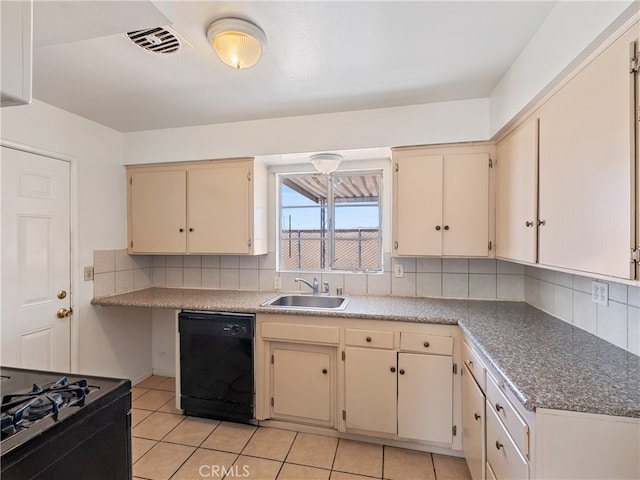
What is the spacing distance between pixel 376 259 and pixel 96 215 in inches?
94.8

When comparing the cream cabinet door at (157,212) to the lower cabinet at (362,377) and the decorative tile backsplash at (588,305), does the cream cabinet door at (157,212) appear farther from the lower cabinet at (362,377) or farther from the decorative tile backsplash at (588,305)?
the decorative tile backsplash at (588,305)

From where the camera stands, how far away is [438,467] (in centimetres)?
183

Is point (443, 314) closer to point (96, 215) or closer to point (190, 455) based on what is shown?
point (190, 455)

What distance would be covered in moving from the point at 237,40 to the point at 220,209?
1462 millimetres

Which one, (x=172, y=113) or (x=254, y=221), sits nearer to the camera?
(x=172, y=113)

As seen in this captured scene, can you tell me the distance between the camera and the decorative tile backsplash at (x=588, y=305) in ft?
4.25

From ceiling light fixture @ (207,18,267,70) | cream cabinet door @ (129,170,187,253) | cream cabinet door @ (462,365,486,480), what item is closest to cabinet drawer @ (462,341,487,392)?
cream cabinet door @ (462,365,486,480)

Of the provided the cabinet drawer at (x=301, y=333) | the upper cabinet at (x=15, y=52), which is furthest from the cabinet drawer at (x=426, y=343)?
the upper cabinet at (x=15, y=52)

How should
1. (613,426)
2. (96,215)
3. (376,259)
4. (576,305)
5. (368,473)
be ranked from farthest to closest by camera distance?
1. (376,259)
2. (96,215)
3. (368,473)
4. (576,305)
5. (613,426)

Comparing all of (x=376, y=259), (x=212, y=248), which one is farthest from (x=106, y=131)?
(x=376, y=259)

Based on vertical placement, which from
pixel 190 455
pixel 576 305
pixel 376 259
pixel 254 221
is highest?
pixel 254 221

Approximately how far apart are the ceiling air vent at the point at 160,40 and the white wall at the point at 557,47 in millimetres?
1642

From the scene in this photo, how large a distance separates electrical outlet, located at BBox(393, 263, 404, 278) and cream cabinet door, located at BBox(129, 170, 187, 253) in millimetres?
1842

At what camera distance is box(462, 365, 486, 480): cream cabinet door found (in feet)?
4.82
